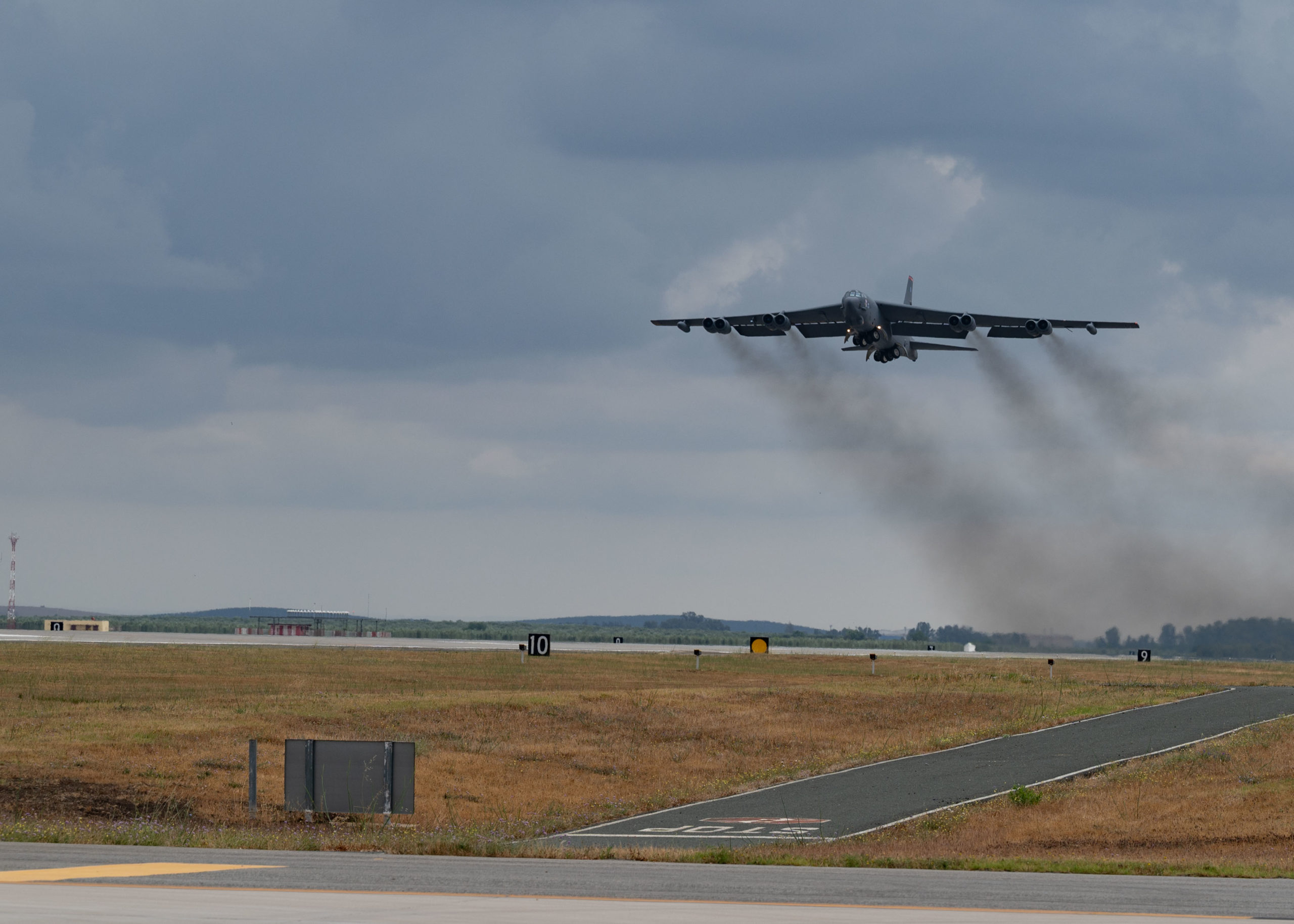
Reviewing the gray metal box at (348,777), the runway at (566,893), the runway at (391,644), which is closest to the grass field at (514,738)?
the gray metal box at (348,777)

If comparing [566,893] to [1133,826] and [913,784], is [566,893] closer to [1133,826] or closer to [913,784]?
[1133,826]

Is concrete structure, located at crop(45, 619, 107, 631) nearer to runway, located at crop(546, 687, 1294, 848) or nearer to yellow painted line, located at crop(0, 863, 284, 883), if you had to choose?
runway, located at crop(546, 687, 1294, 848)

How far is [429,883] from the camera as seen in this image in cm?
1778

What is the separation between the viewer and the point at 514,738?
50094 millimetres

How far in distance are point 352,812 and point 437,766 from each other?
14.3 m

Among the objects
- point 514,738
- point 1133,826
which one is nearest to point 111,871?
point 1133,826

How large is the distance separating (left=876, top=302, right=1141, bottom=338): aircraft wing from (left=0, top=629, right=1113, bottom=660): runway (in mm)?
47686

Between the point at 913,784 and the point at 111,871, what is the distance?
24078mm

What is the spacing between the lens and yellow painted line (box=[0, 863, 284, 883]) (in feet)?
57.7

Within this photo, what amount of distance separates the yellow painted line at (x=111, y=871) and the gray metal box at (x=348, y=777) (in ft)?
26.4

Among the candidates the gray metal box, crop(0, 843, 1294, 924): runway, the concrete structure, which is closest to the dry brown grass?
crop(0, 843, 1294, 924): runway

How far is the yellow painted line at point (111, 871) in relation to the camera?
17.6 m

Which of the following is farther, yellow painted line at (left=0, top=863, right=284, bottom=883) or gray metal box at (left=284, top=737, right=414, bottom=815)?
gray metal box at (left=284, top=737, right=414, bottom=815)

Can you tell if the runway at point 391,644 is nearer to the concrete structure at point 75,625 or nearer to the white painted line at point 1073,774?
the concrete structure at point 75,625
